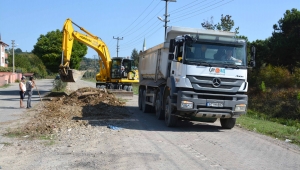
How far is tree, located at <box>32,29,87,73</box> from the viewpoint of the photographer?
3438 cm

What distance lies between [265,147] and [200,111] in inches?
105

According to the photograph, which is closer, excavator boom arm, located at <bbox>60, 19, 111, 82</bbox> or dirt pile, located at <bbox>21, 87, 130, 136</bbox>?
dirt pile, located at <bbox>21, 87, 130, 136</bbox>

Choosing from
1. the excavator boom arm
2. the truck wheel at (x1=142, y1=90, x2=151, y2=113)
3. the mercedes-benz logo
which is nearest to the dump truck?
the mercedes-benz logo

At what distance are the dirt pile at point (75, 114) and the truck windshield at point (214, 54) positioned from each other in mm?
4313

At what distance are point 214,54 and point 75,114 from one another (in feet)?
23.1

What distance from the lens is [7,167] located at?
761cm

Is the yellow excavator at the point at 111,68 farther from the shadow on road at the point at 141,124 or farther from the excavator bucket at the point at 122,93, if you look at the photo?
the shadow on road at the point at 141,124

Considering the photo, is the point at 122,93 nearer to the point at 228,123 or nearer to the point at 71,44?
the point at 71,44

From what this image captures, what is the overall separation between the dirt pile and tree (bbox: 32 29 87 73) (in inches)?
393

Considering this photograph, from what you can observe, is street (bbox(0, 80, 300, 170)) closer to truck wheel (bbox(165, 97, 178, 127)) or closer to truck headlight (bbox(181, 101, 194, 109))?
truck wheel (bbox(165, 97, 178, 127))

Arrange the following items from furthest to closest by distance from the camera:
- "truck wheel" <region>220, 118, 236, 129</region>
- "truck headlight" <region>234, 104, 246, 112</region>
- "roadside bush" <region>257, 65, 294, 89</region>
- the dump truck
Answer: "roadside bush" <region>257, 65, 294, 89</region> → "truck wheel" <region>220, 118, 236, 129</region> → "truck headlight" <region>234, 104, 246, 112</region> → the dump truck

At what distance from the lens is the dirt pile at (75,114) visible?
12.4m

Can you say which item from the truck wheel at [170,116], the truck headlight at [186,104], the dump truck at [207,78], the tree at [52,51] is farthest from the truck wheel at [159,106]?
the tree at [52,51]

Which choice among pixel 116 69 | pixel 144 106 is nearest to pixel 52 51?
pixel 116 69
